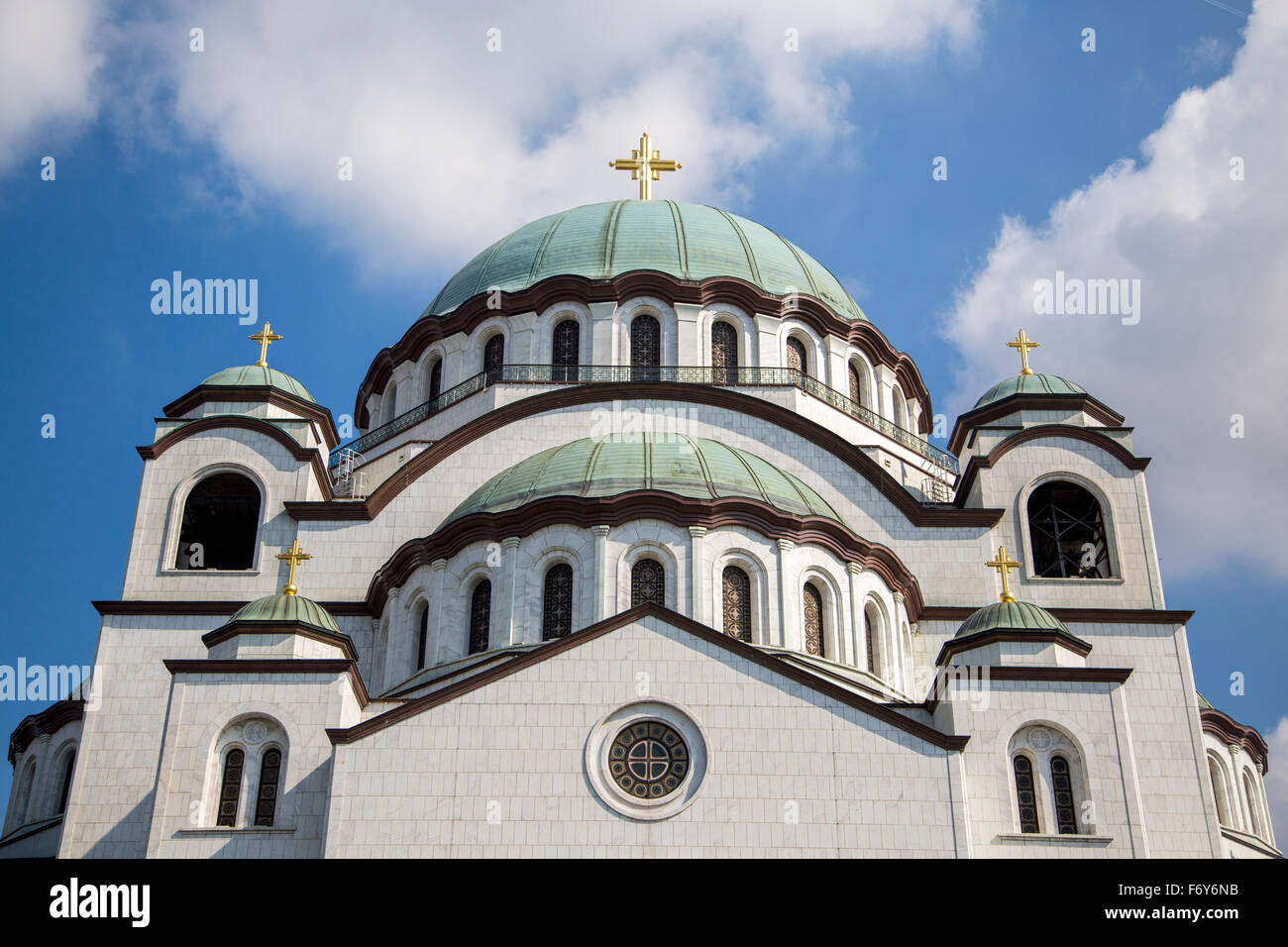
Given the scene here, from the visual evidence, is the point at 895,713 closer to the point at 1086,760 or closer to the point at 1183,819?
the point at 1086,760

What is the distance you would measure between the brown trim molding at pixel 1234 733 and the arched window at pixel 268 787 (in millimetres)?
18645

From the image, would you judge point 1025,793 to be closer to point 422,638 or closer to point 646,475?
point 646,475

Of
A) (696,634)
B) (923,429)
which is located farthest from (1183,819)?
(923,429)

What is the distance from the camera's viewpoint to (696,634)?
→ 2167 centimetres

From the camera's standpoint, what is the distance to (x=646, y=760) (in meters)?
20.9

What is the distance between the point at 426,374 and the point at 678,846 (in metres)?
17.7

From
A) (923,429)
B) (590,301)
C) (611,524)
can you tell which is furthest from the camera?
(923,429)

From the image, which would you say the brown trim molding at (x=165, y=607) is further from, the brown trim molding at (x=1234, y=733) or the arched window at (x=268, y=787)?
the brown trim molding at (x=1234, y=733)

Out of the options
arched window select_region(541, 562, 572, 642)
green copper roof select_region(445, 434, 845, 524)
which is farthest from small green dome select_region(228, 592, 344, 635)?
green copper roof select_region(445, 434, 845, 524)

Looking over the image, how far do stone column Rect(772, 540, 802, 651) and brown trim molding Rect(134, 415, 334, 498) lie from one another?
30.8 feet

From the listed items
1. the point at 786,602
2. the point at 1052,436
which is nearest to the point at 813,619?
the point at 786,602

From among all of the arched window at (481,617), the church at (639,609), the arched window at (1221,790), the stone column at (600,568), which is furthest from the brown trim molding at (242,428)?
the arched window at (1221,790)

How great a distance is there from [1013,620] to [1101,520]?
6892mm

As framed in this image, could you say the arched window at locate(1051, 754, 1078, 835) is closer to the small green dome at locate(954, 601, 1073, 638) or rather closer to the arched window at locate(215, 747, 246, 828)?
the small green dome at locate(954, 601, 1073, 638)
